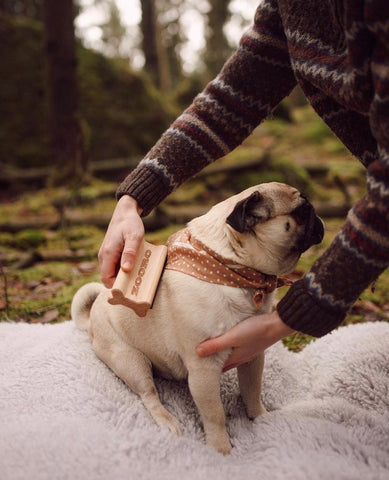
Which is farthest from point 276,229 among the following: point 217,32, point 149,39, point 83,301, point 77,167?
point 217,32

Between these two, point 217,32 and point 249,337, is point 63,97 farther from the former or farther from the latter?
point 217,32

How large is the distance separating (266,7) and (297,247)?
115cm

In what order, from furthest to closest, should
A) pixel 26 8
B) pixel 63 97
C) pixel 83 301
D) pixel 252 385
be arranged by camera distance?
pixel 26 8 < pixel 63 97 < pixel 83 301 < pixel 252 385

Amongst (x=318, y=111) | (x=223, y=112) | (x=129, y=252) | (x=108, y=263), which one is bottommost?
(x=108, y=263)

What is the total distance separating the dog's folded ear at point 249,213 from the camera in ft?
5.38

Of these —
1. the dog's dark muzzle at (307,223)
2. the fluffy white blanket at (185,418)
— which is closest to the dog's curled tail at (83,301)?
the fluffy white blanket at (185,418)

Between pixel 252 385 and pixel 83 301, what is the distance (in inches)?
41.4

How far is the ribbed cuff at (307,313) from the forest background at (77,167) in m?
1.09

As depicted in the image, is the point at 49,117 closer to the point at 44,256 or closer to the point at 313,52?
the point at 44,256

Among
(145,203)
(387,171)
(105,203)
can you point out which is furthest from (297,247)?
(105,203)

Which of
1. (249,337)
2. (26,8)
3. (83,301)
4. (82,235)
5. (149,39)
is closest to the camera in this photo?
(249,337)

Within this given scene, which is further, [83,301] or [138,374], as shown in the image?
[83,301]

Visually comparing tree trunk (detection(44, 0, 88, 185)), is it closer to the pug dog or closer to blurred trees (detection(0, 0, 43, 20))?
the pug dog

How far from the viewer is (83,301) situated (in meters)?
2.42
